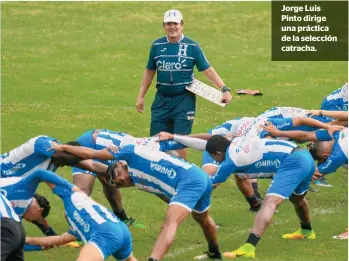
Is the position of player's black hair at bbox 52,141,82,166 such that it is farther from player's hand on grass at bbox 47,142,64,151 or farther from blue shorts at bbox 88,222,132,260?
Result: blue shorts at bbox 88,222,132,260

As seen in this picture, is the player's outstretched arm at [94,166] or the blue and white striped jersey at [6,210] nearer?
the blue and white striped jersey at [6,210]

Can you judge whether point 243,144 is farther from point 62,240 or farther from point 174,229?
point 62,240

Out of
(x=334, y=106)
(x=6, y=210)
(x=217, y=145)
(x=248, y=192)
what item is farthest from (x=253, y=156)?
(x=334, y=106)

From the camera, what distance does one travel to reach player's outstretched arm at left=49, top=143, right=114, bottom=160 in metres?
14.9

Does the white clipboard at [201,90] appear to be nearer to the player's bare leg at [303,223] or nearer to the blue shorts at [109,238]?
the player's bare leg at [303,223]

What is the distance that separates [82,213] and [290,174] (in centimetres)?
352

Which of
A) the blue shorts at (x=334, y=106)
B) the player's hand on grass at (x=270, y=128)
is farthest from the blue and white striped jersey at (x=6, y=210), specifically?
the blue shorts at (x=334, y=106)

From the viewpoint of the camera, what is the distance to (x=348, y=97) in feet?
63.7

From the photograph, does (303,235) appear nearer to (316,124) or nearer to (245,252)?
(245,252)

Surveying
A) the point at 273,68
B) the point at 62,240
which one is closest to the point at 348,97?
the point at 62,240

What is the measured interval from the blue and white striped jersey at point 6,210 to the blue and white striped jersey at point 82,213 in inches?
31.7

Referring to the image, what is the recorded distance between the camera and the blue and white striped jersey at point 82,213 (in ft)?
42.3

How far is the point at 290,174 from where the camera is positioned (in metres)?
15.2

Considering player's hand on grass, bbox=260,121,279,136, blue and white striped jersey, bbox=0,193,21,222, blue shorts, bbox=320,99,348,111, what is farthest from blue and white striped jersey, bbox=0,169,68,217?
blue shorts, bbox=320,99,348,111
